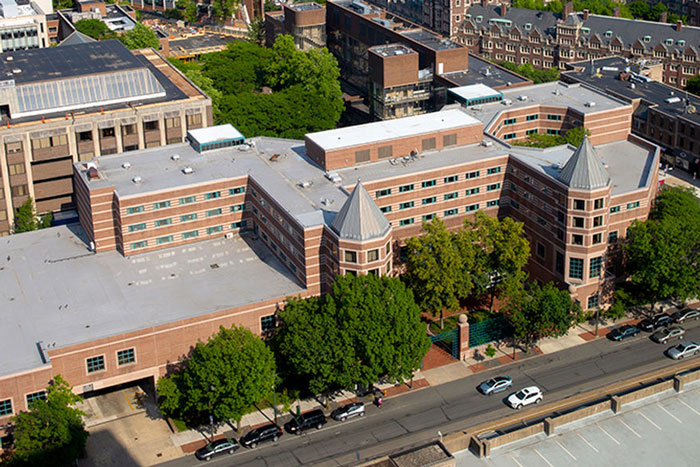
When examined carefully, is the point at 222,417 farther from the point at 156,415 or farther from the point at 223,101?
the point at 223,101

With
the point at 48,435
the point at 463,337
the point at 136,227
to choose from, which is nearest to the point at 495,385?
the point at 463,337

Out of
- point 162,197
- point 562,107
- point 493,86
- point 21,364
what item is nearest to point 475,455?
point 21,364

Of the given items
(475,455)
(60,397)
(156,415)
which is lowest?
(156,415)

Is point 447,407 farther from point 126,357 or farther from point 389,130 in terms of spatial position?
point 389,130

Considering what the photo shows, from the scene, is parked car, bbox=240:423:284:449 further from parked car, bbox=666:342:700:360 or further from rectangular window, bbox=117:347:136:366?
parked car, bbox=666:342:700:360

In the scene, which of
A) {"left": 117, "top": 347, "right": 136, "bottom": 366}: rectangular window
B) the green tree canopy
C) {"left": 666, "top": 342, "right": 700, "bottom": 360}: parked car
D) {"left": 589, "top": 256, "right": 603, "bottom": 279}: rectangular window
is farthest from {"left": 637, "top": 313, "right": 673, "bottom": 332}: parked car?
{"left": 117, "top": 347, "right": 136, "bottom": 366}: rectangular window
